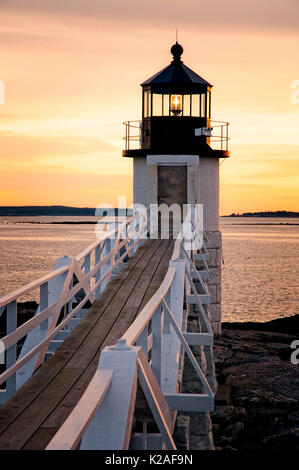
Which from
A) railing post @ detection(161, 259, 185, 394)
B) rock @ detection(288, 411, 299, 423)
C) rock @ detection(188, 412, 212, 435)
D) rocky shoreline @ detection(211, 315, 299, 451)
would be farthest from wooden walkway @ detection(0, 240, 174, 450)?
rock @ detection(288, 411, 299, 423)

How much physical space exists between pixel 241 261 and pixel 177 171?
2519 inches

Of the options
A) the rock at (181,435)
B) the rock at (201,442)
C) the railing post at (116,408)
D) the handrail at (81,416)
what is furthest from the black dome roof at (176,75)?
the handrail at (81,416)

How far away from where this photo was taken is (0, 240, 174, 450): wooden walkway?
4.55 meters

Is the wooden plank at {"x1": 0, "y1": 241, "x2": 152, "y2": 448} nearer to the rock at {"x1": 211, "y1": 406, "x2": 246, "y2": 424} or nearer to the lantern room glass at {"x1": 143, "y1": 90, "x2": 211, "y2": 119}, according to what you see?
the rock at {"x1": 211, "y1": 406, "x2": 246, "y2": 424}

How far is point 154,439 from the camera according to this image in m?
3.91

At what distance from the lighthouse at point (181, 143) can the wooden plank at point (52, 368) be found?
10.5 m

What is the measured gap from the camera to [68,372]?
6078mm

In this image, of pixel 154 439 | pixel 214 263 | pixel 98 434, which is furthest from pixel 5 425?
pixel 214 263

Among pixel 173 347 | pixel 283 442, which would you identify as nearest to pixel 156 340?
pixel 173 347

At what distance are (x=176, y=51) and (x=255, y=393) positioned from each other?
11.6m

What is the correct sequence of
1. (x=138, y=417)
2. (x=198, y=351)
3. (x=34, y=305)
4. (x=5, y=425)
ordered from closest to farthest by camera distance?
(x=138, y=417), (x=5, y=425), (x=198, y=351), (x=34, y=305)

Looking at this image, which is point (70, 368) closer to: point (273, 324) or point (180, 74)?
point (180, 74)

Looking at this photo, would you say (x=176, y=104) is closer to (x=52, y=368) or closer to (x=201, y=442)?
(x=201, y=442)

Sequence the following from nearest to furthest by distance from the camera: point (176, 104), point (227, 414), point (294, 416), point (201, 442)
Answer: point (201, 442) → point (227, 414) → point (294, 416) → point (176, 104)
